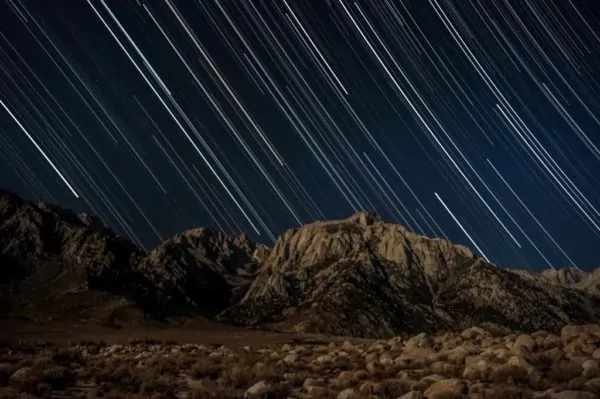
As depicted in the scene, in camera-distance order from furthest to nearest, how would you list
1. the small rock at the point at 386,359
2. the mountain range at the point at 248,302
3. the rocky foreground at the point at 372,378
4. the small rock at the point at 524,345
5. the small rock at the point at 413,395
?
the mountain range at the point at 248,302, the small rock at the point at 386,359, the small rock at the point at 524,345, the rocky foreground at the point at 372,378, the small rock at the point at 413,395

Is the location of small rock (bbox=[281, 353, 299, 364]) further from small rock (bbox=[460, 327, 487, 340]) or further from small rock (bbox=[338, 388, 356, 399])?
small rock (bbox=[460, 327, 487, 340])

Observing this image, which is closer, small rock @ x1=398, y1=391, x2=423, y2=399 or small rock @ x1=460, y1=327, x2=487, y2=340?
small rock @ x1=398, y1=391, x2=423, y2=399

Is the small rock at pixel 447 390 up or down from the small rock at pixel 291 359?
up

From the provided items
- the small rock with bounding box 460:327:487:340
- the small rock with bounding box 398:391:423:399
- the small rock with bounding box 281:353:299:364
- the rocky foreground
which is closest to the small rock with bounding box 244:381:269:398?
the rocky foreground

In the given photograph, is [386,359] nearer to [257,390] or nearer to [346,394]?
[346,394]

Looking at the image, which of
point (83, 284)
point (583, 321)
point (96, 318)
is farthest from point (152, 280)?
point (583, 321)

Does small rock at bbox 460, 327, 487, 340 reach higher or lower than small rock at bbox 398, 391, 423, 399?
lower

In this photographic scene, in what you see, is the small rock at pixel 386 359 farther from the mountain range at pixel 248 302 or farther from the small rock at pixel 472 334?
the mountain range at pixel 248 302

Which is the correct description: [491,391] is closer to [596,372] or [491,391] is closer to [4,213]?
[596,372]

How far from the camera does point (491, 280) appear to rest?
19225 centimetres

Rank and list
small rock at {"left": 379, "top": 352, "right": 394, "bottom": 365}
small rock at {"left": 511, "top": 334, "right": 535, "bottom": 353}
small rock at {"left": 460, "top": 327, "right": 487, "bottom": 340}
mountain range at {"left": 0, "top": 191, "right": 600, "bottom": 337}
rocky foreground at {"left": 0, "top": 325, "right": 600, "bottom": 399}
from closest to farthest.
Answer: rocky foreground at {"left": 0, "top": 325, "right": 600, "bottom": 399} → small rock at {"left": 511, "top": 334, "right": 535, "bottom": 353} → small rock at {"left": 379, "top": 352, "right": 394, "bottom": 365} → small rock at {"left": 460, "top": 327, "right": 487, "bottom": 340} → mountain range at {"left": 0, "top": 191, "right": 600, "bottom": 337}

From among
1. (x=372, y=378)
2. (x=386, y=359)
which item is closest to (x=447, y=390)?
(x=372, y=378)

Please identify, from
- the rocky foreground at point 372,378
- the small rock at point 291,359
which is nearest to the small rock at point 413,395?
the rocky foreground at point 372,378

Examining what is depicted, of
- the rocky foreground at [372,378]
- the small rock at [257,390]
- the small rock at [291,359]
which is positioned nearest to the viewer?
the rocky foreground at [372,378]
